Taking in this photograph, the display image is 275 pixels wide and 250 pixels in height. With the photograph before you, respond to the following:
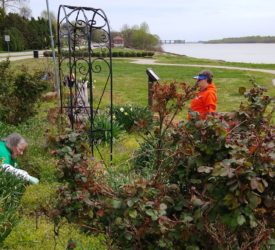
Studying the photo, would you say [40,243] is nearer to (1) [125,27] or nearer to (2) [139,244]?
(2) [139,244]

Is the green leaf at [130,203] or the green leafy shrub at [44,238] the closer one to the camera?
the green leaf at [130,203]

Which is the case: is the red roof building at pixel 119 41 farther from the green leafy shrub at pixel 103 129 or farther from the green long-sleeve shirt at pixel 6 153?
the green long-sleeve shirt at pixel 6 153

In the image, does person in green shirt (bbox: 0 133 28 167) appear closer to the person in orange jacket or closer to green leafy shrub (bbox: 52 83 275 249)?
the person in orange jacket

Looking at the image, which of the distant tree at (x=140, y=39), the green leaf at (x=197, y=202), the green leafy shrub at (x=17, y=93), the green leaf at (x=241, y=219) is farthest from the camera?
the distant tree at (x=140, y=39)

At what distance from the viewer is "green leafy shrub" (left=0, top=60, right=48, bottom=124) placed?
793 centimetres

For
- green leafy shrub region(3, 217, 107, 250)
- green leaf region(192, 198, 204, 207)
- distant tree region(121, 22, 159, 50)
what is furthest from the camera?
distant tree region(121, 22, 159, 50)

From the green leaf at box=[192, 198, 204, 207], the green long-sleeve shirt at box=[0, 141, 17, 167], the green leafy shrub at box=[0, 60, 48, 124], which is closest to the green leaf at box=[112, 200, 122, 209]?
the green leaf at box=[192, 198, 204, 207]

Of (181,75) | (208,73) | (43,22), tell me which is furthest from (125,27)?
(208,73)

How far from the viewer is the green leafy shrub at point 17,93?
7.93 m

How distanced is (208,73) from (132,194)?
3.98 meters

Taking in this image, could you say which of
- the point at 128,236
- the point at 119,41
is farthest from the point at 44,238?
the point at 119,41

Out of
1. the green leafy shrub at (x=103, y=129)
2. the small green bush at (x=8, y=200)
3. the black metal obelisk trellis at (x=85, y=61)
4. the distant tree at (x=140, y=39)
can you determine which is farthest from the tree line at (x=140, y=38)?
the small green bush at (x=8, y=200)

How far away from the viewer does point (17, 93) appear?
316 inches

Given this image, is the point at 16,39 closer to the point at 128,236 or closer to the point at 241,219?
the point at 128,236
